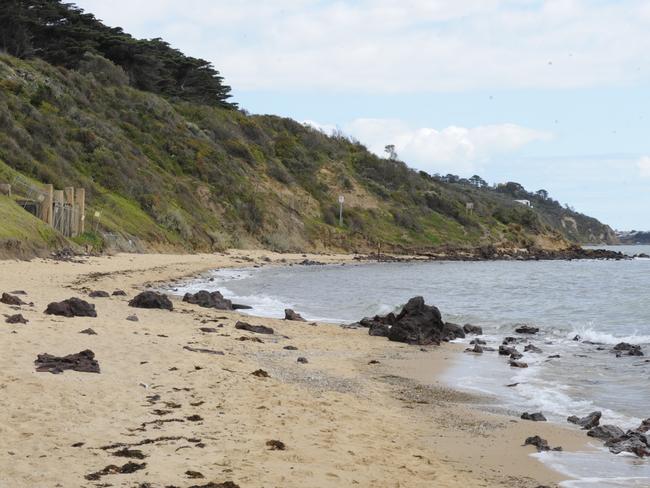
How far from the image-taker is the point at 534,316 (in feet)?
82.4

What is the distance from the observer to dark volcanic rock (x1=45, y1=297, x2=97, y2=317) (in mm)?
14227

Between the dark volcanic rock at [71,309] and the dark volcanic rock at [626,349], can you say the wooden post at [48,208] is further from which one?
the dark volcanic rock at [626,349]

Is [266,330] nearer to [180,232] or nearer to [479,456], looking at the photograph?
[479,456]

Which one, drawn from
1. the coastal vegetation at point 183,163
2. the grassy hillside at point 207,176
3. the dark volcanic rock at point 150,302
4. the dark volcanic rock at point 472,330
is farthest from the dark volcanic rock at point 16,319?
the coastal vegetation at point 183,163

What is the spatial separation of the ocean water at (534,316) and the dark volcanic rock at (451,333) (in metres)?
0.84

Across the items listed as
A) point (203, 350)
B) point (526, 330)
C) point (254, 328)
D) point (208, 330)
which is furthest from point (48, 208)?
point (203, 350)

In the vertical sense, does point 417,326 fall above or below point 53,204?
below

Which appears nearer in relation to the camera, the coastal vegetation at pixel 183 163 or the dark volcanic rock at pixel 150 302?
the dark volcanic rock at pixel 150 302

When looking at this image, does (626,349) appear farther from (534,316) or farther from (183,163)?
(183,163)

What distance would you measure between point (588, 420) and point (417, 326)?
795 cm

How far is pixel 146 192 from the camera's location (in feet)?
160

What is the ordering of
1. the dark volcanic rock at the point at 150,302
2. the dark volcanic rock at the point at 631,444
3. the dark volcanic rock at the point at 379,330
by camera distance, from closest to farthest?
the dark volcanic rock at the point at 631,444
the dark volcanic rock at the point at 379,330
the dark volcanic rock at the point at 150,302

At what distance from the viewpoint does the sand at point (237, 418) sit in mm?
6457

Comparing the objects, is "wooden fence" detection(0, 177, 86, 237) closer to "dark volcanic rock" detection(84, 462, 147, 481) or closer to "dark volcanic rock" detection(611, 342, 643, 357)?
"dark volcanic rock" detection(611, 342, 643, 357)
